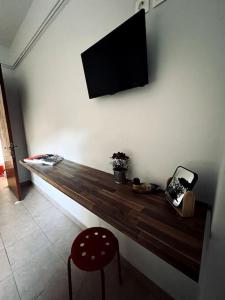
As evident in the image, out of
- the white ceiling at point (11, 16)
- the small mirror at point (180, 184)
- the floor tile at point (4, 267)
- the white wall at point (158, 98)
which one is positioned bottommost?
the floor tile at point (4, 267)

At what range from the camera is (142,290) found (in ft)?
3.97

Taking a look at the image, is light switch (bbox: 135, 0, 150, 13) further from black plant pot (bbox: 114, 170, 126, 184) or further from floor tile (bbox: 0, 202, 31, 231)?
floor tile (bbox: 0, 202, 31, 231)

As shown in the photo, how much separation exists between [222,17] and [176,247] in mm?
1018

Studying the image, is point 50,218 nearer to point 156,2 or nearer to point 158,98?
point 158,98

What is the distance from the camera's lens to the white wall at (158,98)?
759 millimetres

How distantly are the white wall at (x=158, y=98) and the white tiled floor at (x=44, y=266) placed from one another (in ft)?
0.86

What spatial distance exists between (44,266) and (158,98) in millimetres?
1779

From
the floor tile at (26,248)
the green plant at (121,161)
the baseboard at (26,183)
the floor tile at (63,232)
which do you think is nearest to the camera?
the green plant at (121,161)

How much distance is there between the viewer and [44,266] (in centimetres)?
144

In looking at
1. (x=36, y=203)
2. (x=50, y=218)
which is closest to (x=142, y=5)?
(x=50, y=218)

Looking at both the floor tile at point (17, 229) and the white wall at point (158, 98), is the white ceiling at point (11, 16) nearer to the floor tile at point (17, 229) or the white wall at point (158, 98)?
the white wall at point (158, 98)

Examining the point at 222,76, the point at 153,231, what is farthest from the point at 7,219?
the point at 222,76

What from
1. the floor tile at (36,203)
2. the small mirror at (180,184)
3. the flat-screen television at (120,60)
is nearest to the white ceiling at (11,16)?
the flat-screen television at (120,60)

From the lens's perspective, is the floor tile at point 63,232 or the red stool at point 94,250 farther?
the floor tile at point 63,232
